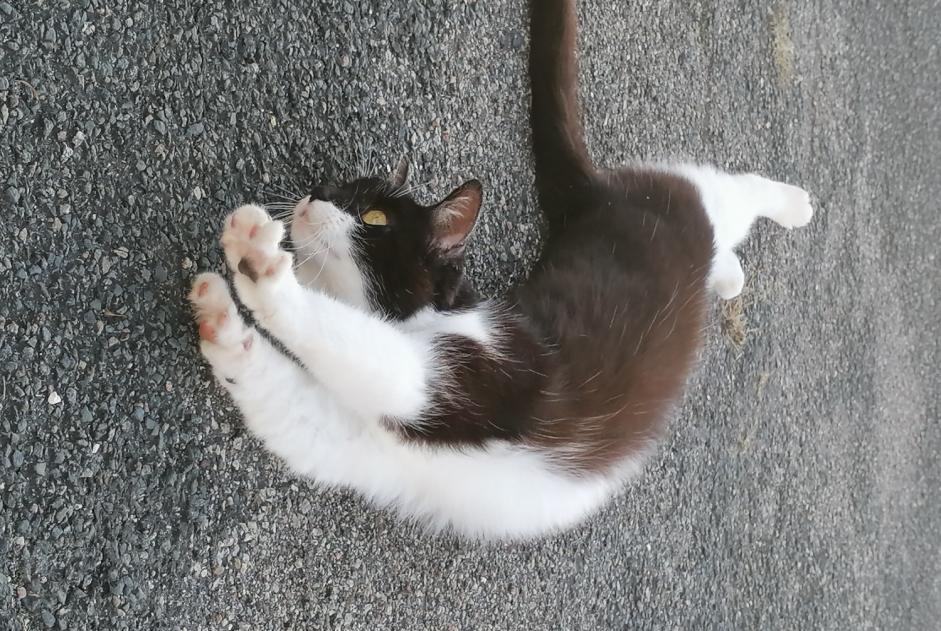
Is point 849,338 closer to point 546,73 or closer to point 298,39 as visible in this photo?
point 546,73

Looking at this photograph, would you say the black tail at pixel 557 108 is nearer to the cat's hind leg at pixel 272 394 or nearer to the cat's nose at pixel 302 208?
the cat's nose at pixel 302 208

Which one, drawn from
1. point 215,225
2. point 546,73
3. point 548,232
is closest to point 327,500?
point 215,225

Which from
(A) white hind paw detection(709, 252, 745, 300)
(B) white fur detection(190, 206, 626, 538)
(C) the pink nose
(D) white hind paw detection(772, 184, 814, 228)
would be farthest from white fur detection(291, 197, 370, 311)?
(D) white hind paw detection(772, 184, 814, 228)

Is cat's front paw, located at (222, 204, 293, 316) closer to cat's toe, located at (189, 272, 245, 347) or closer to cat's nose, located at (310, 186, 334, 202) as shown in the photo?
cat's toe, located at (189, 272, 245, 347)

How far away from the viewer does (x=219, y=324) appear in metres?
1.30

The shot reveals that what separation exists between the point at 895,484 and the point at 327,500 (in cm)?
291

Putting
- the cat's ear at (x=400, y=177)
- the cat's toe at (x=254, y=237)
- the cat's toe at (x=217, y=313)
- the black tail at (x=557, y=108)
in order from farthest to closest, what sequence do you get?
the black tail at (x=557, y=108), the cat's ear at (x=400, y=177), the cat's toe at (x=217, y=313), the cat's toe at (x=254, y=237)

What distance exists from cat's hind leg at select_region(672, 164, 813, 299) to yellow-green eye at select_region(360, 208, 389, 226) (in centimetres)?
97

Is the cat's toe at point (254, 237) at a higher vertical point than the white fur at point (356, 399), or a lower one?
higher

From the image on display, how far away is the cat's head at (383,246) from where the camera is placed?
1445mm

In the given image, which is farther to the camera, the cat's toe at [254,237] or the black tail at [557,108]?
the black tail at [557,108]

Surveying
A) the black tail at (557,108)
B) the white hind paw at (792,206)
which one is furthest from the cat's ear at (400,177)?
the white hind paw at (792,206)

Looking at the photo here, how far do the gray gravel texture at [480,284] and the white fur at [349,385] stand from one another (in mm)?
133

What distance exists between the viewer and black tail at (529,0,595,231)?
2.01m
